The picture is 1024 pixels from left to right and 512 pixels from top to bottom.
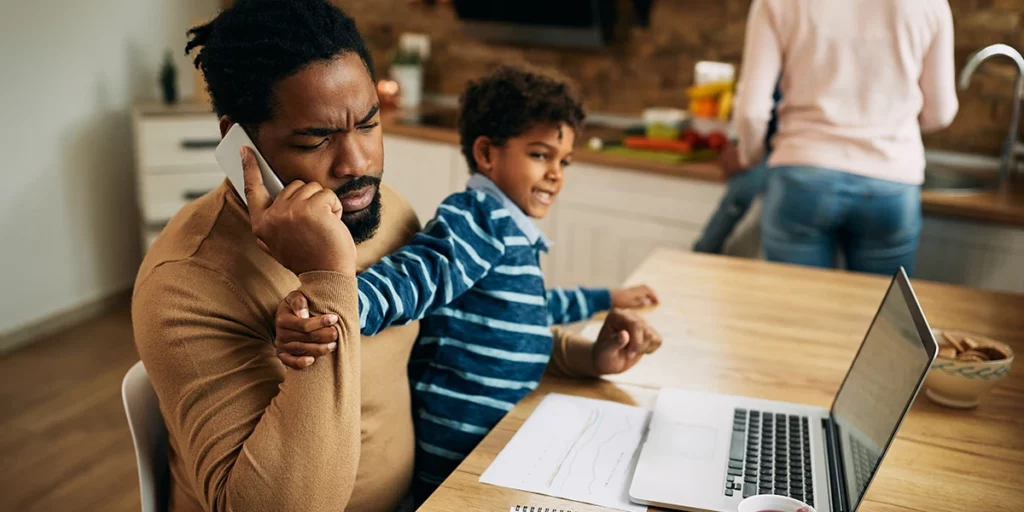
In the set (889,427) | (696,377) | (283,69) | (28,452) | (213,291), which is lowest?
(28,452)

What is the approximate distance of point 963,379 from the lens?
53.6 inches

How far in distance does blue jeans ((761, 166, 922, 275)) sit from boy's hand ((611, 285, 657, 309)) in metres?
0.88

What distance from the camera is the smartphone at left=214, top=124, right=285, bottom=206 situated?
1.04 meters

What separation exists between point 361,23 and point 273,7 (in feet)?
10.6

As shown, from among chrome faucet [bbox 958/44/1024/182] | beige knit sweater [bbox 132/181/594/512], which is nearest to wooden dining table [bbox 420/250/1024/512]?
beige knit sweater [bbox 132/181/594/512]

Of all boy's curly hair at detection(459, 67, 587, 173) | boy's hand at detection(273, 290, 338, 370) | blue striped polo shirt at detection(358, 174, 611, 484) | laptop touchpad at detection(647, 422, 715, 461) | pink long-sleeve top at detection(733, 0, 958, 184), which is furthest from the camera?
pink long-sleeve top at detection(733, 0, 958, 184)

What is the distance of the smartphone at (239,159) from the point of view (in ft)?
3.42

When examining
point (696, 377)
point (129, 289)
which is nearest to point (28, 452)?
point (129, 289)

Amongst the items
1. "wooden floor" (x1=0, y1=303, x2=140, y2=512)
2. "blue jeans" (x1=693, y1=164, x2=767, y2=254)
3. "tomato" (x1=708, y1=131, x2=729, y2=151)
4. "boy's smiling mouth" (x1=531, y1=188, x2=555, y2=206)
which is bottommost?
"wooden floor" (x1=0, y1=303, x2=140, y2=512)

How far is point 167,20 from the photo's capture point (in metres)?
3.91

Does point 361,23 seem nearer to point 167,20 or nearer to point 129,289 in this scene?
point 167,20

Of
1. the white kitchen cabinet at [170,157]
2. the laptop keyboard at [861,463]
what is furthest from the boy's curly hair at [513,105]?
the white kitchen cabinet at [170,157]

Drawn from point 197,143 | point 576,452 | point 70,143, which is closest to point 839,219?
point 576,452

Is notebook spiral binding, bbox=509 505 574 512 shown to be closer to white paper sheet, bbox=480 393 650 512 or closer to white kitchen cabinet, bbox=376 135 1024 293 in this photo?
white paper sheet, bbox=480 393 650 512
